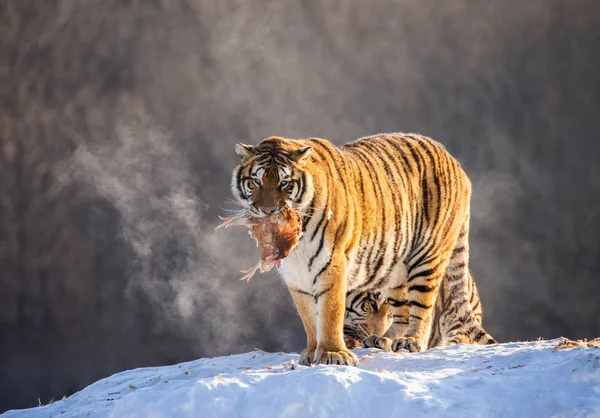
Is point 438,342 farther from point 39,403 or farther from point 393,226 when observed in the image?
point 39,403

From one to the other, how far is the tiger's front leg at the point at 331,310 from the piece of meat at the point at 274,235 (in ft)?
1.43

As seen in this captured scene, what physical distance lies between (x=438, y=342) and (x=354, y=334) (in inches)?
38.6

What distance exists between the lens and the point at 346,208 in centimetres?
825

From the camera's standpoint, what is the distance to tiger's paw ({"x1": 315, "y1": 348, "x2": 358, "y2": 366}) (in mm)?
7602

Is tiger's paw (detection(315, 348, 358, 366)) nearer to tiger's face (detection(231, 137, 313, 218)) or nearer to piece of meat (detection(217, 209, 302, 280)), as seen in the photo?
piece of meat (detection(217, 209, 302, 280))

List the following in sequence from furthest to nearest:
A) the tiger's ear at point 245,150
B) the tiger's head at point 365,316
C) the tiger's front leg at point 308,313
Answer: the tiger's head at point 365,316, the tiger's front leg at point 308,313, the tiger's ear at point 245,150

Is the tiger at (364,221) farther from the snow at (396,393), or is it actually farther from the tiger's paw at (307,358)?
the snow at (396,393)

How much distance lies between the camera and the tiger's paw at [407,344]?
8820 mm

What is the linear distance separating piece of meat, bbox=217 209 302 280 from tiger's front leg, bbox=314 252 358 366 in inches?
17.2

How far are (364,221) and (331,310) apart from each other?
1134 millimetres

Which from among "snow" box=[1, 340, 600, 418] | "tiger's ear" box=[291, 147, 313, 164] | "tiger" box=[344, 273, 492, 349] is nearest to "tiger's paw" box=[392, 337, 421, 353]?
"tiger" box=[344, 273, 492, 349]

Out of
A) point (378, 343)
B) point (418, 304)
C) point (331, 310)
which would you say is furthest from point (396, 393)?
point (418, 304)

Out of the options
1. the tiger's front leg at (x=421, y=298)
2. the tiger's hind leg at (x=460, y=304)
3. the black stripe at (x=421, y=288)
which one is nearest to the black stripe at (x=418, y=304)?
the tiger's front leg at (x=421, y=298)

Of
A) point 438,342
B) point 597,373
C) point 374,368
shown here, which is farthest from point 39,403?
point 597,373
